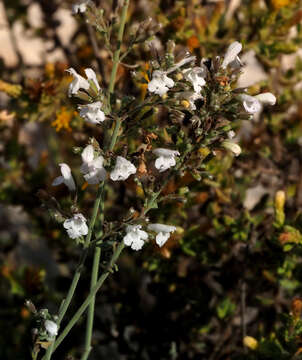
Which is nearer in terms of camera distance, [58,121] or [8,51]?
[58,121]

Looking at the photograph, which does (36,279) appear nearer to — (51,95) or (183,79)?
(51,95)

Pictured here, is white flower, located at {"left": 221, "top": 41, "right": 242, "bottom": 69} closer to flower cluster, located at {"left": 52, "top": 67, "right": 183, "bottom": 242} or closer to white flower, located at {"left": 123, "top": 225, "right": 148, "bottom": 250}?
flower cluster, located at {"left": 52, "top": 67, "right": 183, "bottom": 242}

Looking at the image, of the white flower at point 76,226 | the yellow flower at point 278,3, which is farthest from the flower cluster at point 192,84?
the yellow flower at point 278,3

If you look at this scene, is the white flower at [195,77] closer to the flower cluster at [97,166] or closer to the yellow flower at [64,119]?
the flower cluster at [97,166]

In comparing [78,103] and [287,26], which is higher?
[287,26]

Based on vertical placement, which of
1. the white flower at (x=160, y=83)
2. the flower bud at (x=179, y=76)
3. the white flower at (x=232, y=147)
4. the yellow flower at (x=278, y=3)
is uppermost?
the yellow flower at (x=278, y=3)

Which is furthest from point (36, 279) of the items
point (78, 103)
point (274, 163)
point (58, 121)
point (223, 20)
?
point (223, 20)
